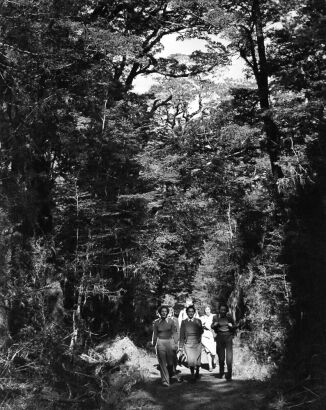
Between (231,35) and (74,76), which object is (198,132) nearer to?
(231,35)

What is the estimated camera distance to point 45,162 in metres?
13.0

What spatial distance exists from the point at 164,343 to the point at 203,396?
4.97ft

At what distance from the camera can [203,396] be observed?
8.74 meters

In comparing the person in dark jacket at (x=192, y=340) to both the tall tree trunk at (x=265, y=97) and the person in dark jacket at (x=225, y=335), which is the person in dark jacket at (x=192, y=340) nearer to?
the person in dark jacket at (x=225, y=335)

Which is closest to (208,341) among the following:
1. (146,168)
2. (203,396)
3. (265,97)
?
(203,396)

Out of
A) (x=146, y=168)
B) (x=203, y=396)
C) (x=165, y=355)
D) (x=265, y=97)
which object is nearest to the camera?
(x=203, y=396)

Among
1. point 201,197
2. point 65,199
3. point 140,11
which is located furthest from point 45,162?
point 201,197

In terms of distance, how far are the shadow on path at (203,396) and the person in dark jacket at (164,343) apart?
33 cm

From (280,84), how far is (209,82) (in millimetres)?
3652

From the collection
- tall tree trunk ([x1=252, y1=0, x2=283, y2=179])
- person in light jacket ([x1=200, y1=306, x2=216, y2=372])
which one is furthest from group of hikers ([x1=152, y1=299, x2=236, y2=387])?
tall tree trunk ([x1=252, y1=0, x2=283, y2=179])

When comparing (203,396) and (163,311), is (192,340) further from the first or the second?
(203,396)

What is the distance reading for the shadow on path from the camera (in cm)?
804

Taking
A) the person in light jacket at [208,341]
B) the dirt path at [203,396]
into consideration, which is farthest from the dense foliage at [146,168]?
the person in light jacket at [208,341]

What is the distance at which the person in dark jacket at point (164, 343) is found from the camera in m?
9.82
